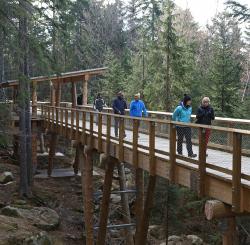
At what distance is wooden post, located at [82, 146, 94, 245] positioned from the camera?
1549 centimetres

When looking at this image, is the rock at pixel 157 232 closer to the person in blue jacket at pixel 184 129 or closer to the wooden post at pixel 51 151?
the wooden post at pixel 51 151

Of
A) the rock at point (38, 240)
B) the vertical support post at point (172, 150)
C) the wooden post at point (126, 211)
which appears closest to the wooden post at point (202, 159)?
the vertical support post at point (172, 150)

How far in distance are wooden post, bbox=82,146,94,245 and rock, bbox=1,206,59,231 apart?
1990mm

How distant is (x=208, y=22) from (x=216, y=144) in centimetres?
5063

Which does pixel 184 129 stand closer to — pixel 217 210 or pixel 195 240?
pixel 217 210

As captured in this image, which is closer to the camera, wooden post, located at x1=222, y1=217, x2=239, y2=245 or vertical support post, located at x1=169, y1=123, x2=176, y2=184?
wooden post, located at x1=222, y1=217, x2=239, y2=245

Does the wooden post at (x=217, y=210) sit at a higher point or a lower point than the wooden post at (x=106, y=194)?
higher

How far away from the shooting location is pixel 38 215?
17.2m

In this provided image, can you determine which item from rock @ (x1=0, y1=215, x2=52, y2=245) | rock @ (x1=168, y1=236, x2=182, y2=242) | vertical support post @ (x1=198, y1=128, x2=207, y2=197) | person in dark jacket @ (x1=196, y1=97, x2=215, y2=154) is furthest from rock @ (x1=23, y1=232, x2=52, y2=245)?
rock @ (x1=168, y1=236, x2=182, y2=242)

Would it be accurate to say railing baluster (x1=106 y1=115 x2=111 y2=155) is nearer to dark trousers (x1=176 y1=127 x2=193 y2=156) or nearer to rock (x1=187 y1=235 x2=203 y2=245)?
dark trousers (x1=176 y1=127 x2=193 y2=156)

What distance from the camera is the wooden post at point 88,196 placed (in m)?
15.5

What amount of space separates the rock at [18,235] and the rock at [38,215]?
1.88 metres

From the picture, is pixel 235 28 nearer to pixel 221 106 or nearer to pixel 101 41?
pixel 101 41

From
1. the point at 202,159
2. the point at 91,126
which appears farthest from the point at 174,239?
the point at 202,159
